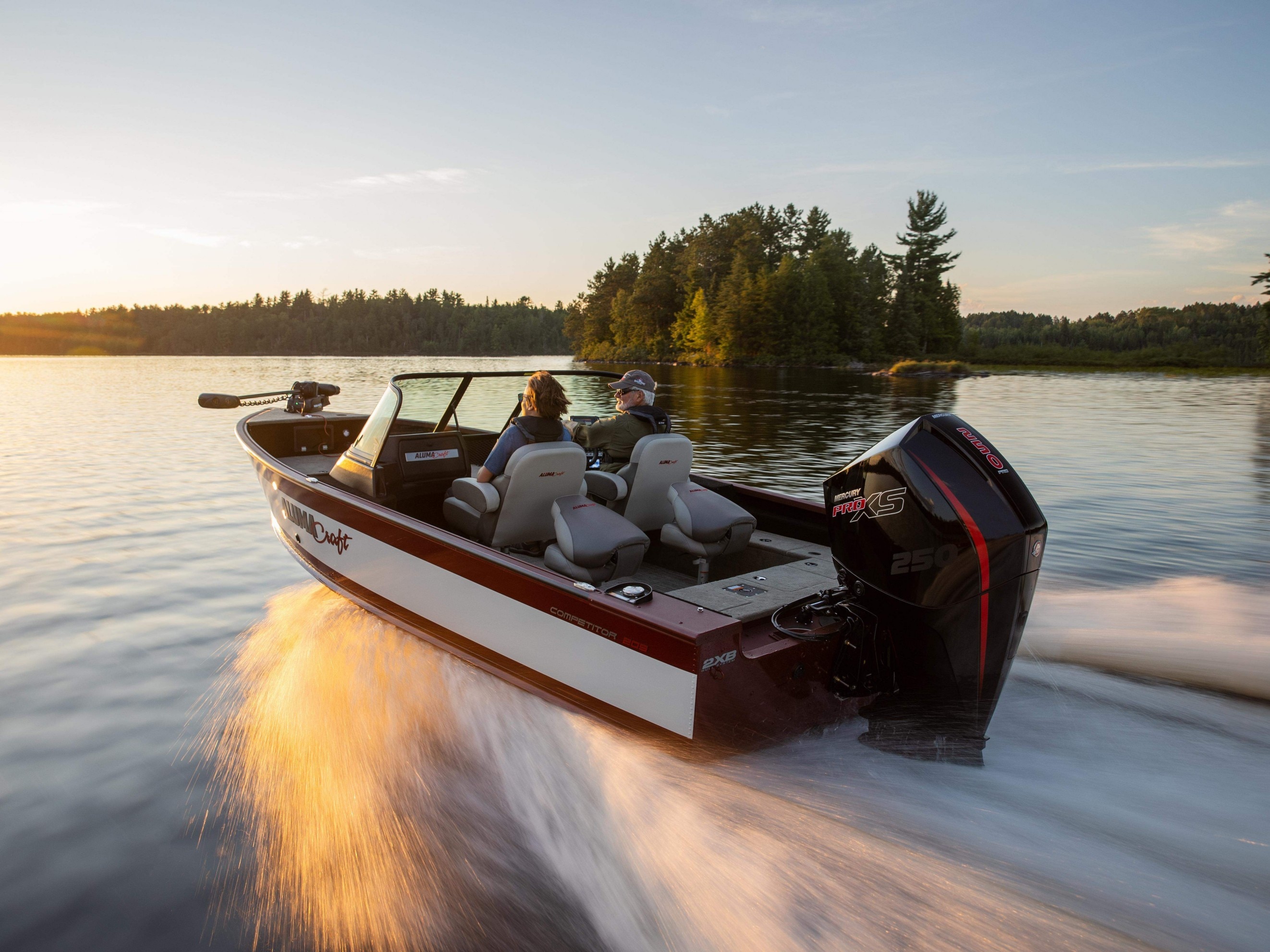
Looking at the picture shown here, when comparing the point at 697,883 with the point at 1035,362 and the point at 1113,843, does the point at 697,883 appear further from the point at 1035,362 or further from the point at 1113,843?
the point at 1035,362

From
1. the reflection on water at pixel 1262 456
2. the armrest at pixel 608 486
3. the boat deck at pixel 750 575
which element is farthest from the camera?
the reflection on water at pixel 1262 456

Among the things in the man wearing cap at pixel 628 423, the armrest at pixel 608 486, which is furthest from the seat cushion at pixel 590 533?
the man wearing cap at pixel 628 423

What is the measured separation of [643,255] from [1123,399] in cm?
6886

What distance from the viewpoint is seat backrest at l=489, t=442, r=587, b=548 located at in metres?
4.21

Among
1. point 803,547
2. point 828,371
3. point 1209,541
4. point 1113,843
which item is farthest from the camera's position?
point 828,371

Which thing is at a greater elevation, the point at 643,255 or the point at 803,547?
the point at 643,255

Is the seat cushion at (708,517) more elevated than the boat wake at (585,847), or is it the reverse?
the seat cushion at (708,517)

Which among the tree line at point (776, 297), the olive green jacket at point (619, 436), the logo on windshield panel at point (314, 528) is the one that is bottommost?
the logo on windshield panel at point (314, 528)

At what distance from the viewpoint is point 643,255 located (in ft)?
302

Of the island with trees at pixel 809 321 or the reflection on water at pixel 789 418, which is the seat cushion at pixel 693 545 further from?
the island with trees at pixel 809 321

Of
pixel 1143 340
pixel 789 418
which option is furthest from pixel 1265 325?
pixel 789 418

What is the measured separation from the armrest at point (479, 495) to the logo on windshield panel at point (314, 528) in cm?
91

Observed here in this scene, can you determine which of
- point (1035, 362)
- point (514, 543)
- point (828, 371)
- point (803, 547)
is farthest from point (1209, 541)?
point (1035, 362)

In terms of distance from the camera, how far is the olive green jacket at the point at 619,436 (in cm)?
505
